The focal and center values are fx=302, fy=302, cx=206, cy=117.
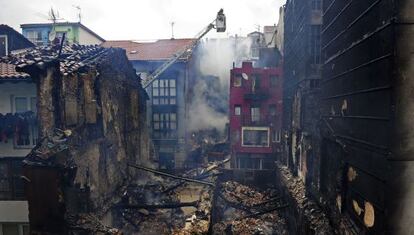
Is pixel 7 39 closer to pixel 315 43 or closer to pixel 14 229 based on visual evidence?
pixel 14 229

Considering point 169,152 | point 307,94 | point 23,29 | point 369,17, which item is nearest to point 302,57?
point 307,94

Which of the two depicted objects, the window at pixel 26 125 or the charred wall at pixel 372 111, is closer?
the charred wall at pixel 372 111

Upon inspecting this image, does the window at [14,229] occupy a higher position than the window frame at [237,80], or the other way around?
the window frame at [237,80]

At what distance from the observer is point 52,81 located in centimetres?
1109

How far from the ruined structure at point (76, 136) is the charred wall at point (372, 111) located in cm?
854

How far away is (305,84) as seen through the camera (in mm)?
13508

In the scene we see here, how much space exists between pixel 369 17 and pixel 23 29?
136 feet

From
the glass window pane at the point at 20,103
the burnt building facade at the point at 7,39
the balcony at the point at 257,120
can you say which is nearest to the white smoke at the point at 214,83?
the balcony at the point at 257,120

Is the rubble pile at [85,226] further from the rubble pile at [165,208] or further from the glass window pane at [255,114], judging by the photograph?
the glass window pane at [255,114]

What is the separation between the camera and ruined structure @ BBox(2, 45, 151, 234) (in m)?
9.73

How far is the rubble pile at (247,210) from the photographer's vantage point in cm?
1540

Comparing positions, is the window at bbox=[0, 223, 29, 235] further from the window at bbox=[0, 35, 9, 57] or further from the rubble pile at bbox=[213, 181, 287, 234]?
the window at bbox=[0, 35, 9, 57]

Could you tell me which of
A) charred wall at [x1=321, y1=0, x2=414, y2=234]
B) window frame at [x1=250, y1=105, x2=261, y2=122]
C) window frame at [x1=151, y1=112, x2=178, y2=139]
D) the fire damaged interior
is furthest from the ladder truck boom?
charred wall at [x1=321, y1=0, x2=414, y2=234]

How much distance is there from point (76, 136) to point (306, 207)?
9089mm
